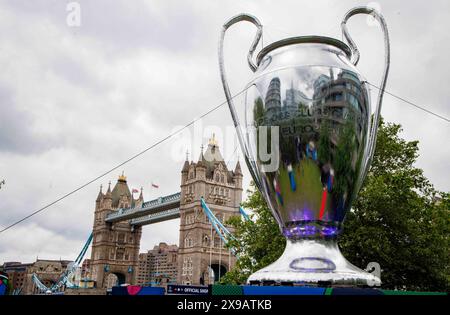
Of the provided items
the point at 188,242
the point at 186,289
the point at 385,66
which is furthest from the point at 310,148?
the point at 188,242

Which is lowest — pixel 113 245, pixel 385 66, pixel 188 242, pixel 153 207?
pixel 385 66

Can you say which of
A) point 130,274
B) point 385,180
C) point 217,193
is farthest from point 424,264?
point 130,274

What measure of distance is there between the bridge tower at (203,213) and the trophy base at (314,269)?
183ft

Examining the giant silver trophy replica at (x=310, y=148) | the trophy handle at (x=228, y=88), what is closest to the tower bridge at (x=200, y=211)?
the trophy handle at (x=228, y=88)

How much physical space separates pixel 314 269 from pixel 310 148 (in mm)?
956

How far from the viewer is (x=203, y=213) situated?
63344 mm

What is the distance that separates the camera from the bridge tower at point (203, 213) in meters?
60.0

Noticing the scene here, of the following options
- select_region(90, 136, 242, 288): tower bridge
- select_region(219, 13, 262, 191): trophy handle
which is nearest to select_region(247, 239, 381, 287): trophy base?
select_region(219, 13, 262, 191): trophy handle

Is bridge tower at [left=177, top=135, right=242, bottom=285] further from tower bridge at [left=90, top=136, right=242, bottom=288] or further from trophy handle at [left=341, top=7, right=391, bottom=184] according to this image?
trophy handle at [left=341, top=7, right=391, bottom=184]

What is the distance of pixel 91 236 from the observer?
95.7 metres

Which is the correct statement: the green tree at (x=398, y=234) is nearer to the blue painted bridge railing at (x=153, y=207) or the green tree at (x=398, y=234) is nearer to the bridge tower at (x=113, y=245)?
the blue painted bridge railing at (x=153, y=207)

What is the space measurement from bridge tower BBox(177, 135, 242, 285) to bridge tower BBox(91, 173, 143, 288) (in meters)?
28.1

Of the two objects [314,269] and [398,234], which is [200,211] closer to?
[398,234]
